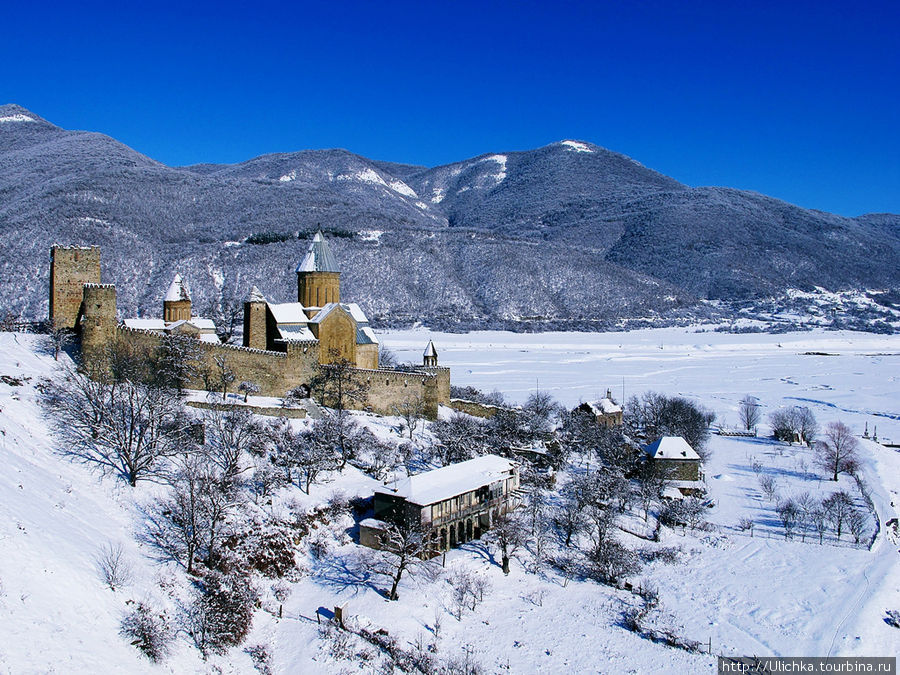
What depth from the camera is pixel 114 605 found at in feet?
55.8

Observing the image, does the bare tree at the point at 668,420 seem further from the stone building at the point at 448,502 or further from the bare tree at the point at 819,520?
the stone building at the point at 448,502

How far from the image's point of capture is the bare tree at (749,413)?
47.8 m

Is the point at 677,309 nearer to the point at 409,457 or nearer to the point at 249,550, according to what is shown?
the point at 409,457

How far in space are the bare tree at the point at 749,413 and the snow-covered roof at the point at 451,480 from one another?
25.0 meters

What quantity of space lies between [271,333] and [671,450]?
2144 cm

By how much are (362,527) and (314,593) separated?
135 inches

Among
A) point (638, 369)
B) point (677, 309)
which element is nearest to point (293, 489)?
point (638, 369)

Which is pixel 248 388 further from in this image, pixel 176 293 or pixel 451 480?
pixel 451 480

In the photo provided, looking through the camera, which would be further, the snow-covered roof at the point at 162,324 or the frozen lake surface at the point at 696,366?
the frozen lake surface at the point at 696,366

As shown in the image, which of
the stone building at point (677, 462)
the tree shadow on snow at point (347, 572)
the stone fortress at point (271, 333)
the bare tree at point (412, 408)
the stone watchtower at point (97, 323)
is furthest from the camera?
the bare tree at point (412, 408)

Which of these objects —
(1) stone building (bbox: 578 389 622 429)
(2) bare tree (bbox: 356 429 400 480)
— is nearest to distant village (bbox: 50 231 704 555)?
(1) stone building (bbox: 578 389 622 429)

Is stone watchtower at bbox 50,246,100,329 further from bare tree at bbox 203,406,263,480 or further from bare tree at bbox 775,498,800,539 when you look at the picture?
bare tree at bbox 775,498,800,539

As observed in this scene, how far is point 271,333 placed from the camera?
117 ft

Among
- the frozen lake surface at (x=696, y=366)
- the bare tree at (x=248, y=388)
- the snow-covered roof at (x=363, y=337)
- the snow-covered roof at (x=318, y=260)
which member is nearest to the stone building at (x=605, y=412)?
the frozen lake surface at (x=696, y=366)
